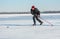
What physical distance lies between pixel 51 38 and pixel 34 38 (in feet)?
2.16

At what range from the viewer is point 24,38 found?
7.23 m

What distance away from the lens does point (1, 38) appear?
23.8ft

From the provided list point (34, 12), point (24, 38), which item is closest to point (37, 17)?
point (34, 12)

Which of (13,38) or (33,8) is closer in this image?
(13,38)

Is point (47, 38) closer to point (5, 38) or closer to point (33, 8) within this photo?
point (5, 38)

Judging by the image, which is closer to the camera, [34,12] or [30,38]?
[30,38]

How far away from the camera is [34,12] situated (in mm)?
12180

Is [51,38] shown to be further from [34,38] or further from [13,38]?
[13,38]

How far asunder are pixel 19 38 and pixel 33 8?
505 cm

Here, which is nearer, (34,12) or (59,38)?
(59,38)

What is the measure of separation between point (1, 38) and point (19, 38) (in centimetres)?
71

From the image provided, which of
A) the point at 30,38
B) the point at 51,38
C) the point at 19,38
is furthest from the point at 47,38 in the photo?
the point at 19,38

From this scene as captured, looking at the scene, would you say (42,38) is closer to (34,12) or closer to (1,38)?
(1,38)

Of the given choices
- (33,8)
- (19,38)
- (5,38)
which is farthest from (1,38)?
(33,8)
